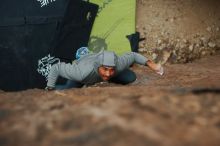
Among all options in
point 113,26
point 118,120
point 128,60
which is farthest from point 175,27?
point 118,120

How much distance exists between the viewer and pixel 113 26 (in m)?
5.80

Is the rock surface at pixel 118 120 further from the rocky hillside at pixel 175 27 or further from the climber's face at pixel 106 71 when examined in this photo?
the rocky hillside at pixel 175 27

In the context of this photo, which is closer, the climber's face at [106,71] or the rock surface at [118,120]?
the rock surface at [118,120]

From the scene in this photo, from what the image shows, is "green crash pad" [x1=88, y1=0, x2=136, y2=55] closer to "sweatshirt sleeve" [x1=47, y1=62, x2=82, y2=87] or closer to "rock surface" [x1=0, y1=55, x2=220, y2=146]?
"sweatshirt sleeve" [x1=47, y1=62, x2=82, y2=87]

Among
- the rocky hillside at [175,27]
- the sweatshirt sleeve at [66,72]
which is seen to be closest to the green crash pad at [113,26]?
the rocky hillside at [175,27]

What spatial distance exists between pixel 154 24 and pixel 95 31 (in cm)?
96

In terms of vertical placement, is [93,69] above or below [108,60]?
below

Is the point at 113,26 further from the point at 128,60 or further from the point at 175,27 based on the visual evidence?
the point at 128,60

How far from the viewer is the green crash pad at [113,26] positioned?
18.9 feet

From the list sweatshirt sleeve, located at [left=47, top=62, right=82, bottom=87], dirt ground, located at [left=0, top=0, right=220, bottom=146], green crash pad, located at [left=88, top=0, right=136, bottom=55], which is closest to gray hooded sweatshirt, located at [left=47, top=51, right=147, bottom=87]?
sweatshirt sleeve, located at [left=47, top=62, right=82, bottom=87]

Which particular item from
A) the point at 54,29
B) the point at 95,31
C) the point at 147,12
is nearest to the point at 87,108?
the point at 54,29

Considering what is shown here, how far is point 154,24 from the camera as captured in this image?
6051 millimetres

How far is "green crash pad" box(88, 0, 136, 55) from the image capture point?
227 inches

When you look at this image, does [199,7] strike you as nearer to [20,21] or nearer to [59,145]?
[20,21]
